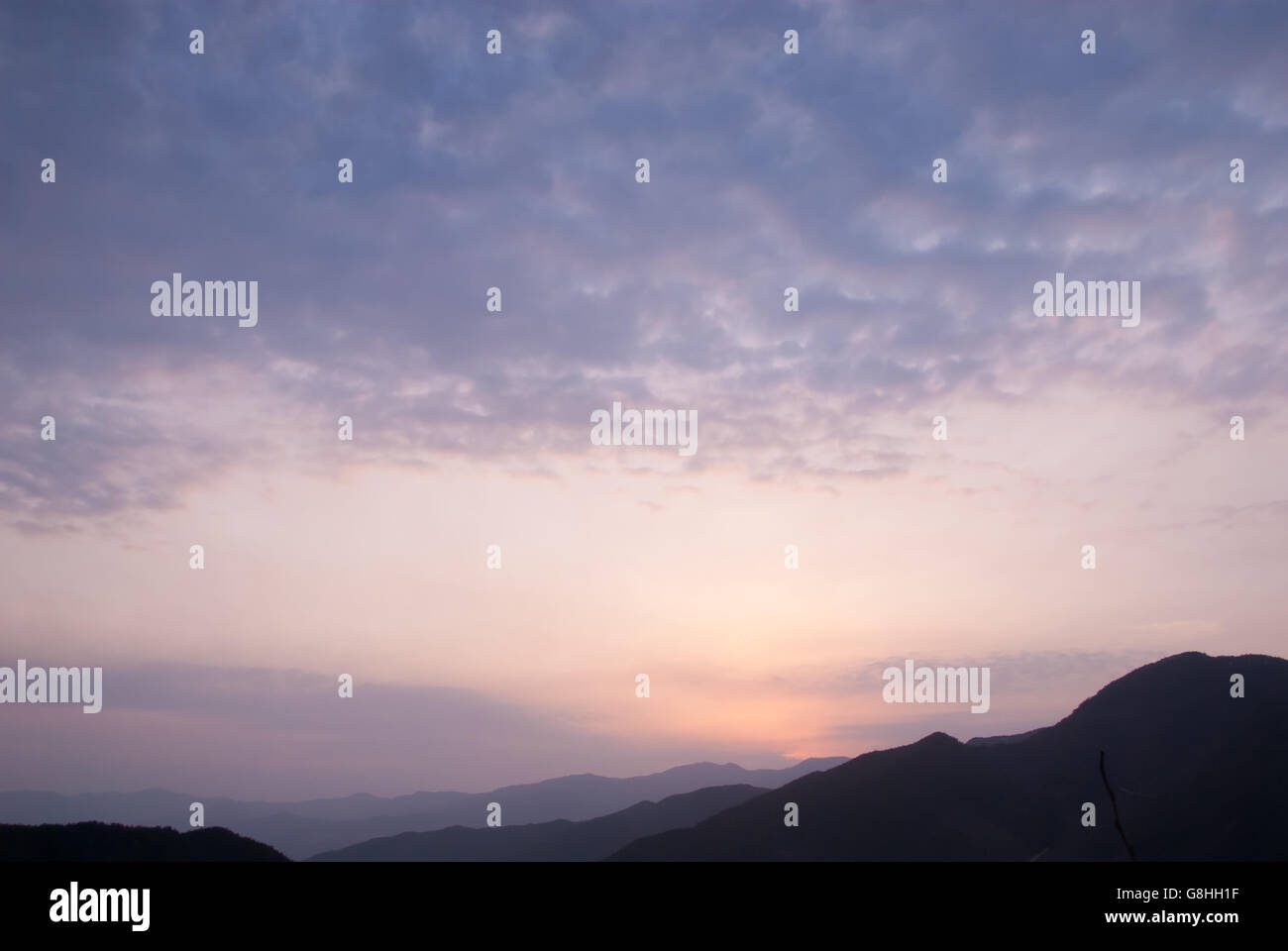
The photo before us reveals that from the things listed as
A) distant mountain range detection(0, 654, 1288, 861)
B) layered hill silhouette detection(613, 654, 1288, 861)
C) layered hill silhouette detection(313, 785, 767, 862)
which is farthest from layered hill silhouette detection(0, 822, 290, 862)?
layered hill silhouette detection(313, 785, 767, 862)

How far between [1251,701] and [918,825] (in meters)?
38.0

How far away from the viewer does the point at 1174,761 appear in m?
87.2

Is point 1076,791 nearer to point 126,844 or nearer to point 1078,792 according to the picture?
point 1078,792

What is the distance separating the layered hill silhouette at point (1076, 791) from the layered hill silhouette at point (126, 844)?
150ft

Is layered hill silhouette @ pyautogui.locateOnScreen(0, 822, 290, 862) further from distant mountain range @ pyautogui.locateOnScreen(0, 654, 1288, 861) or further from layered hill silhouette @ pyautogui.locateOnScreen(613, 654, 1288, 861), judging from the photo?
layered hill silhouette @ pyautogui.locateOnScreen(613, 654, 1288, 861)

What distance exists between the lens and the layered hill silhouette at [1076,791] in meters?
72.4

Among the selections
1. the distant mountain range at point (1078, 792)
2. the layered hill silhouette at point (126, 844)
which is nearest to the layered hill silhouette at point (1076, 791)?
the distant mountain range at point (1078, 792)

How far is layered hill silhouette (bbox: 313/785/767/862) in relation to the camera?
137 m

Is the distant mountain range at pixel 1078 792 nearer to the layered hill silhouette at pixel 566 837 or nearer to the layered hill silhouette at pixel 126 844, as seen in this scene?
the layered hill silhouette at pixel 126 844

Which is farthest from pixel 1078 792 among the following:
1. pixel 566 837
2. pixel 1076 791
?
pixel 566 837

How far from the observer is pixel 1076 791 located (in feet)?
292

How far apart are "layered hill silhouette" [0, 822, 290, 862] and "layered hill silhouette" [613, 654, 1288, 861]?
45.9 m
